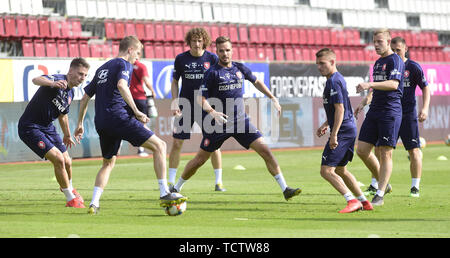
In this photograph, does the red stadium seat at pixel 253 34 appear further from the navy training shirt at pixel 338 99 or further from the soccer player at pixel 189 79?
the navy training shirt at pixel 338 99

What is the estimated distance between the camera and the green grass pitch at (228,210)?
726cm

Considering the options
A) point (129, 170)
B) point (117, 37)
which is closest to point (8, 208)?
point (129, 170)

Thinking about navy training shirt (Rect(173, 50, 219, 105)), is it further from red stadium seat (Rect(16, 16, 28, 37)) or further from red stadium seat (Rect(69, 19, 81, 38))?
red stadium seat (Rect(69, 19, 81, 38))

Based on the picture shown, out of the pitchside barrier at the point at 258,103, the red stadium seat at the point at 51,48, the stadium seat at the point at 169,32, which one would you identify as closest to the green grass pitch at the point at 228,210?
the pitchside barrier at the point at 258,103

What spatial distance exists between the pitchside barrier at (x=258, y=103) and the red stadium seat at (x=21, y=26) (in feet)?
17.1

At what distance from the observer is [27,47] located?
2419 centimetres

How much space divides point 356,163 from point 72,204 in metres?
9.54

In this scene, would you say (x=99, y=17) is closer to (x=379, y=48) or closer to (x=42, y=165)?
(x=42, y=165)

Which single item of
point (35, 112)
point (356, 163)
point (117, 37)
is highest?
point (117, 37)

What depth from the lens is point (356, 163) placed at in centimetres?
1780

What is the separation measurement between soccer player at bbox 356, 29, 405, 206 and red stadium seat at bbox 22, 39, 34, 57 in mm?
16140

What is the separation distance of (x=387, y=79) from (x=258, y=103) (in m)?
13.3

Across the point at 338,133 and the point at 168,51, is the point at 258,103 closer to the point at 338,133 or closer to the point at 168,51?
the point at 168,51

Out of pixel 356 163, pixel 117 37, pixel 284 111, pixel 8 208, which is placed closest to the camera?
pixel 8 208
